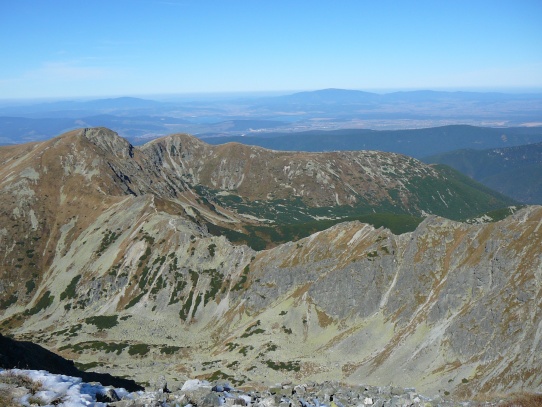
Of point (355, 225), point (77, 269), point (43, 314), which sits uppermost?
point (355, 225)

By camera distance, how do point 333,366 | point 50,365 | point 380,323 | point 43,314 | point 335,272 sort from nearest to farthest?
point 50,365 < point 333,366 < point 380,323 < point 335,272 < point 43,314

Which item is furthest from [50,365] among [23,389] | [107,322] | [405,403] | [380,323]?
[107,322]

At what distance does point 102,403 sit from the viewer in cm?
2462

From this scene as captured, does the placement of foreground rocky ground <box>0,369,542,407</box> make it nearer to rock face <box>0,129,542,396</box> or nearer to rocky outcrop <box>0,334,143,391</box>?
rocky outcrop <box>0,334,143,391</box>

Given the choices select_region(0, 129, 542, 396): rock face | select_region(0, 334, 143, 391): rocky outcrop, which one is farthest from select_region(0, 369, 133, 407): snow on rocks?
select_region(0, 129, 542, 396): rock face

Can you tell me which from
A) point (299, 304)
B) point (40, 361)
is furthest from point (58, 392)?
point (299, 304)

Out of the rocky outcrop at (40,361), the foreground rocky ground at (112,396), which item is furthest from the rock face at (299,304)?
the foreground rocky ground at (112,396)

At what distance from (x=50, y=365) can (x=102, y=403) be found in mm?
35463

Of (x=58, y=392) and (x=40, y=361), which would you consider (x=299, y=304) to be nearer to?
(x=40, y=361)

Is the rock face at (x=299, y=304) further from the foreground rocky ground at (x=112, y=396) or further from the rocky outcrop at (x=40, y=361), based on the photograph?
the foreground rocky ground at (x=112, y=396)

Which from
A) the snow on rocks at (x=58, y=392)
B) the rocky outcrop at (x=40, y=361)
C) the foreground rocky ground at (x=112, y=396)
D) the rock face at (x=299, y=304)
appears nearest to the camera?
the snow on rocks at (x=58, y=392)

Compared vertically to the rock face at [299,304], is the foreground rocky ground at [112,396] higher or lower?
higher

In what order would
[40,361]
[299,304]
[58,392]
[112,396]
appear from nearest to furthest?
[58,392] → [112,396] → [40,361] → [299,304]

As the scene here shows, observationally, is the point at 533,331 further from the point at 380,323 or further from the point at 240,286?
the point at 240,286
